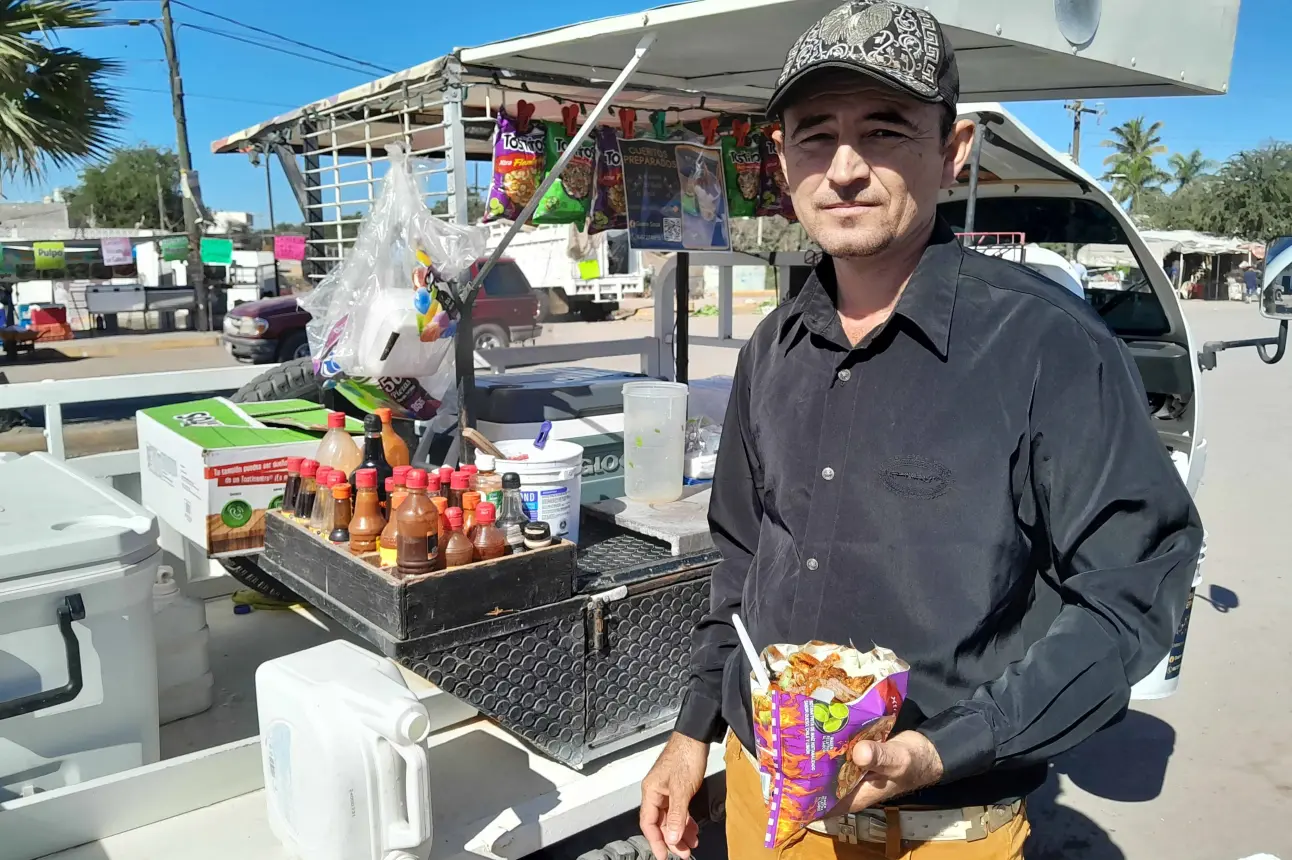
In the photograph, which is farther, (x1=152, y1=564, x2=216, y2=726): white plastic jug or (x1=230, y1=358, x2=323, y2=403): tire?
(x1=230, y1=358, x2=323, y2=403): tire

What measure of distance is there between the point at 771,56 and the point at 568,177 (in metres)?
0.87

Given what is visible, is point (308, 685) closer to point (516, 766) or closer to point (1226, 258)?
point (516, 766)

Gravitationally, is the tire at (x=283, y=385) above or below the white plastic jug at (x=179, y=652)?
above

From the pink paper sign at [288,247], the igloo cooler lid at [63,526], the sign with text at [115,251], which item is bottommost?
the igloo cooler lid at [63,526]

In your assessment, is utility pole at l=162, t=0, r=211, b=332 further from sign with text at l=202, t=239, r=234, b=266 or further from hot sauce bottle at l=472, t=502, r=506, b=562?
hot sauce bottle at l=472, t=502, r=506, b=562

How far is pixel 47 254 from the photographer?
2505 cm

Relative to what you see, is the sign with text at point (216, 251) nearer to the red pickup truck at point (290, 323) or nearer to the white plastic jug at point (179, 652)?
the red pickup truck at point (290, 323)

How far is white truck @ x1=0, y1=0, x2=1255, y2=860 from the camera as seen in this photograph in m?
2.03

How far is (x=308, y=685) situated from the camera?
1912 millimetres

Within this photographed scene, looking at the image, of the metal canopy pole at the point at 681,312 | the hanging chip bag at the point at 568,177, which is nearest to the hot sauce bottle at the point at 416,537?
the hanging chip bag at the point at 568,177

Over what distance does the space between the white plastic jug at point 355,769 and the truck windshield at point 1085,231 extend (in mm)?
3478

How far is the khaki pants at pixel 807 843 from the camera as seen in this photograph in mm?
1424

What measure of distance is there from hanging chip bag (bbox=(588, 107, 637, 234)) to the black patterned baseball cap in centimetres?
221

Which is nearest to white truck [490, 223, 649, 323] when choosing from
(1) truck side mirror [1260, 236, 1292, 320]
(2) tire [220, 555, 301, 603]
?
(1) truck side mirror [1260, 236, 1292, 320]
